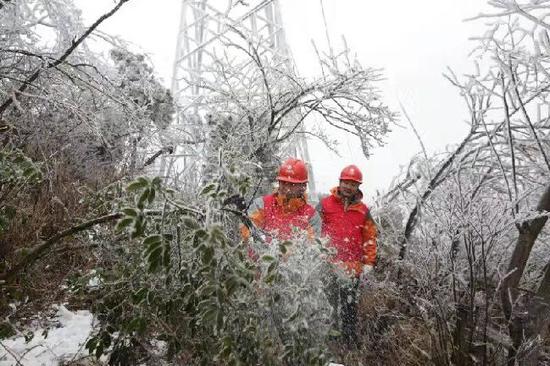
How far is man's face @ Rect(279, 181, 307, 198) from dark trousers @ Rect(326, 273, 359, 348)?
869 millimetres

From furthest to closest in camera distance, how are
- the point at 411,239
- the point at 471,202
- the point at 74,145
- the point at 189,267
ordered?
the point at 74,145
the point at 411,239
the point at 471,202
the point at 189,267

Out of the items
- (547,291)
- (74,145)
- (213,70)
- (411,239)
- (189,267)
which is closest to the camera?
(189,267)

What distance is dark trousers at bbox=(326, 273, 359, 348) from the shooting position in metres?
3.92

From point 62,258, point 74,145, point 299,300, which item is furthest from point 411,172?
point 74,145

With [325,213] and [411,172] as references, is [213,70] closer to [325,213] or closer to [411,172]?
[325,213]

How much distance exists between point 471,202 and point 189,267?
1735 mm

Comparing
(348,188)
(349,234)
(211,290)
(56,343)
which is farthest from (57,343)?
(348,188)

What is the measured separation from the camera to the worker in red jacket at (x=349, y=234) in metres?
4.13

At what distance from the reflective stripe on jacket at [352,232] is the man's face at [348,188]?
0.25 ft

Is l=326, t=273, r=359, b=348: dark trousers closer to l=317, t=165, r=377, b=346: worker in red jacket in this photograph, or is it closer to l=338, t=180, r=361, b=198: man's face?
l=317, t=165, r=377, b=346: worker in red jacket

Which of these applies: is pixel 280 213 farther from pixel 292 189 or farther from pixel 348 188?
pixel 348 188

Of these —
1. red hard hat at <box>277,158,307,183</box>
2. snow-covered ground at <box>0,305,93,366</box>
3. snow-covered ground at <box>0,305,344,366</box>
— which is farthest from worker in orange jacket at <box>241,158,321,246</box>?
snow-covered ground at <box>0,305,93,366</box>

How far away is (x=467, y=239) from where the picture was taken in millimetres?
2742

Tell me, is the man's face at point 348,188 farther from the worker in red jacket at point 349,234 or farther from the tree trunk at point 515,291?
the tree trunk at point 515,291
